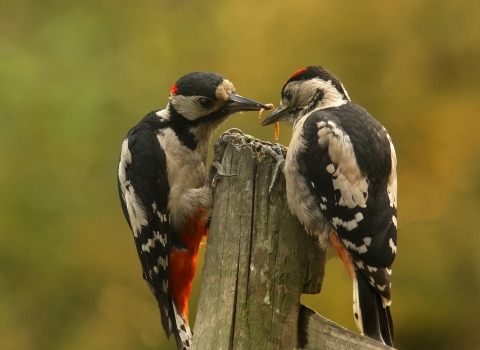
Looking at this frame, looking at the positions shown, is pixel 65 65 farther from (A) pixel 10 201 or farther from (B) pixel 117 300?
(B) pixel 117 300

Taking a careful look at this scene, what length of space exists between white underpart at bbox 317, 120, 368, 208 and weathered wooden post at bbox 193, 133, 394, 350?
1.06 feet

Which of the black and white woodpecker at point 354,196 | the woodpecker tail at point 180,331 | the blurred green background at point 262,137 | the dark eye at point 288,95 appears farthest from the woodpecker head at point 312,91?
the blurred green background at point 262,137

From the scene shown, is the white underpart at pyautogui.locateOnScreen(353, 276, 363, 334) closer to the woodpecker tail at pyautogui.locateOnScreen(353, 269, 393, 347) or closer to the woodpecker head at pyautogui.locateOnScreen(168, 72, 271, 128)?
the woodpecker tail at pyautogui.locateOnScreen(353, 269, 393, 347)

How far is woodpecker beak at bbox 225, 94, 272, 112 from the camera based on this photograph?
3.74 m

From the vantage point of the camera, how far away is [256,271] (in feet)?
9.10

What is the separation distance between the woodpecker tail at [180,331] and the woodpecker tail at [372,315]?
1.07 m

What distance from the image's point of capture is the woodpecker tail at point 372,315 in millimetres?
2900

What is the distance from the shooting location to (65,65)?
22.4ft

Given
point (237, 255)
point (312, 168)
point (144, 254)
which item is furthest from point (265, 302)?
point (144, 254)

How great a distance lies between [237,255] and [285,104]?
50.8 inches

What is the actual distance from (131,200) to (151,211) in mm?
137

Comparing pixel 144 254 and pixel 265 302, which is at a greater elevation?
pixel 144 254

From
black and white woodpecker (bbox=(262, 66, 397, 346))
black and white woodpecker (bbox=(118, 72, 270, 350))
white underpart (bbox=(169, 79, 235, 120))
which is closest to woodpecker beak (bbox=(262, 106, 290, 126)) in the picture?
black and white woodpecker (bbox=(118, 72, 270, 350))

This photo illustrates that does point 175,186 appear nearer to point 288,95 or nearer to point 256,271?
point 288,95
